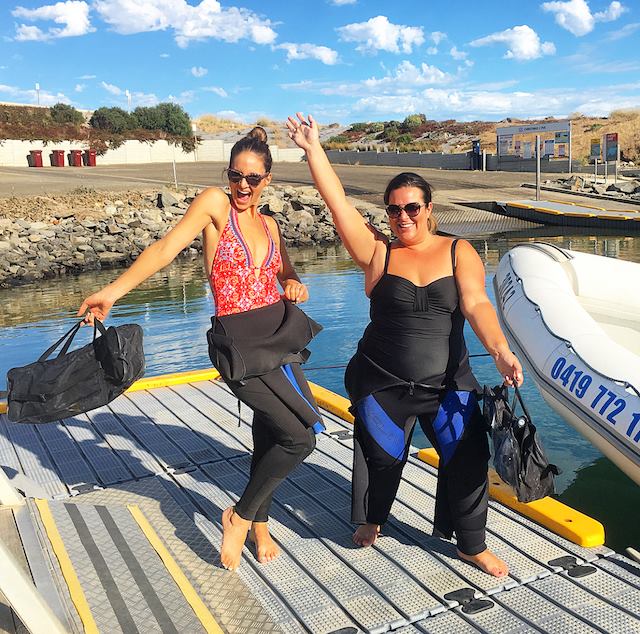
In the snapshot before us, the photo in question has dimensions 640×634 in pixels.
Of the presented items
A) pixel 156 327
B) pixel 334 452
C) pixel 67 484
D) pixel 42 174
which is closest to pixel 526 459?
pixel 334 452

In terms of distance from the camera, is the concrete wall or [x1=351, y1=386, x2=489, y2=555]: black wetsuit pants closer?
[x1=351, y1=386, x2=489, y2=555]: black wetsuit pants

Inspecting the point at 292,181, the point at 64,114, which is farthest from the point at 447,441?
the point at 64,114

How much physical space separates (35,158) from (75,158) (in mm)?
2112

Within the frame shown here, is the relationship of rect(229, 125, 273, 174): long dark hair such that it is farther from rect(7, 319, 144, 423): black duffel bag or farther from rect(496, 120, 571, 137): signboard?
rect(496, 120, 571, 137): signboard

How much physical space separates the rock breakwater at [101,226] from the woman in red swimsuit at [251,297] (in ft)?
47.3

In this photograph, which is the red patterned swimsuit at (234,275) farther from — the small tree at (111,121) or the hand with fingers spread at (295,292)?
the small tree at (111,121)

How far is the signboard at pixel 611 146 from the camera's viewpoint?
96.9 feet

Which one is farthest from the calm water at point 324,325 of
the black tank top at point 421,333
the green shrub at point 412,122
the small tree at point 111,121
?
the green shrub at point 412,122

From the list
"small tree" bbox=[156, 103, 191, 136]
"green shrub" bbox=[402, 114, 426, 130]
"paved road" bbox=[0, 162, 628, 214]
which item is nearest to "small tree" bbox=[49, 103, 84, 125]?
"small tree" bbox=[156, 103, 191, 136]

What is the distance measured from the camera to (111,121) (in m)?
45.8

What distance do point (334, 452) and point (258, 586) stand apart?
1.57 metres

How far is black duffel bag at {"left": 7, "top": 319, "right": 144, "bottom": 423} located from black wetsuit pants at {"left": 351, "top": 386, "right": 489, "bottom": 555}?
1011 mm

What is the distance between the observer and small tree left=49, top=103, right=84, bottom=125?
149 ft

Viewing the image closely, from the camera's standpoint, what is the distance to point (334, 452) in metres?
4.40
